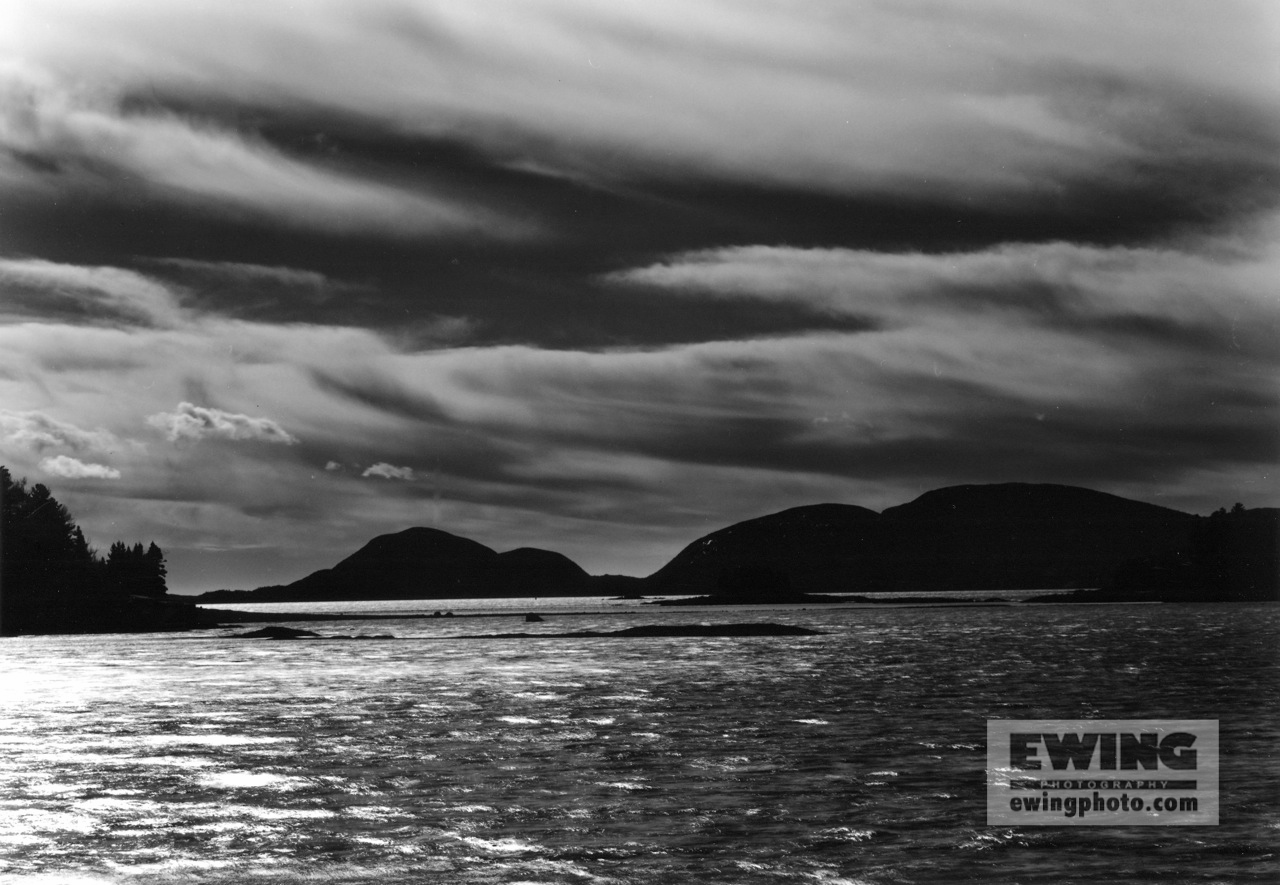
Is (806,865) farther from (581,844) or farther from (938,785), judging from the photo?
(938,785)

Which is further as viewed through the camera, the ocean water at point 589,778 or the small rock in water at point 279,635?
the small rock in water at point 279,635

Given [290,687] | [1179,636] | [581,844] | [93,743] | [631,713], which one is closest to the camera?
[581,844]

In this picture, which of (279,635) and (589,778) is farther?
(279,635)

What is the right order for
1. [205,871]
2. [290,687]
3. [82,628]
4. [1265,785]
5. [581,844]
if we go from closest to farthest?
1. [205,871]
2. [581,844]
3. [1265,785]
4. [290,687]
5. [82,628]

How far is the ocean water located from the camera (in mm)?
22828

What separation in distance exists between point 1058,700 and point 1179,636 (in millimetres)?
78275

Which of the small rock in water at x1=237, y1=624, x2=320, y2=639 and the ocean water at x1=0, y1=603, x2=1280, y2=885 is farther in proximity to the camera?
the small rock in water at x1=237, y1=624, x2=320, y2=639

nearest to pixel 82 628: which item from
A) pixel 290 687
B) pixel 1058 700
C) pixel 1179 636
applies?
pixel 290 687

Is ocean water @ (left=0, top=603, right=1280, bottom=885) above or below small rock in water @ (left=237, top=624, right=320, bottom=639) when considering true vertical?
above

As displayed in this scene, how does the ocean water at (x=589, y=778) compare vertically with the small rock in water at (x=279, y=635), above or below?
above

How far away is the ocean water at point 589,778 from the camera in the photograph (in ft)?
74.9

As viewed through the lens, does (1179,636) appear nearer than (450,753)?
No

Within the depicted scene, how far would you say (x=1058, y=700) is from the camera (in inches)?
2196

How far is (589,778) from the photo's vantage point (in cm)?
3297
